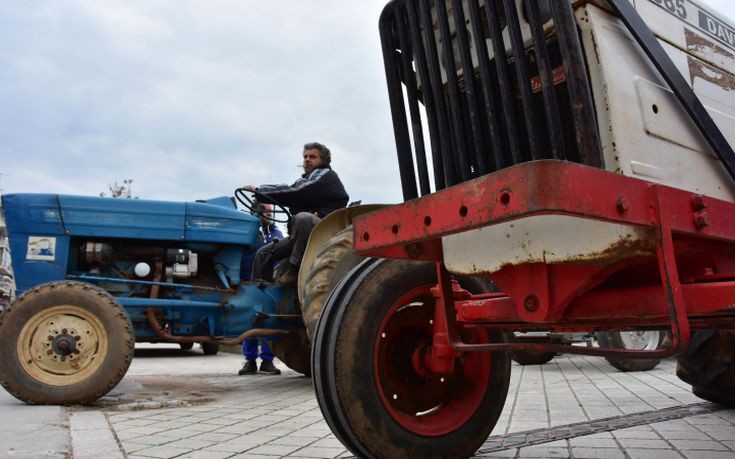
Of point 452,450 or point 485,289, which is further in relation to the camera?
point 485,289

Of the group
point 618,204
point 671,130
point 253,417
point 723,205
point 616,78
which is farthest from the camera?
point 253,417

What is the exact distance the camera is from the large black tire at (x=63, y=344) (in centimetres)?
391

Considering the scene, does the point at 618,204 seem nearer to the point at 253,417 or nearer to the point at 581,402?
the point at 253,417

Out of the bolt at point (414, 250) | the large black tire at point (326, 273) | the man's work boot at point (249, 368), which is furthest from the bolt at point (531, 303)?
the man's work boot at point (249, 368)

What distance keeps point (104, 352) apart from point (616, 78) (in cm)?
365

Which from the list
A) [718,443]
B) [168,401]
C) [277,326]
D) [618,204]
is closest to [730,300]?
[618,204]

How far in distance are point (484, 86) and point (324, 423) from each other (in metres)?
2.04

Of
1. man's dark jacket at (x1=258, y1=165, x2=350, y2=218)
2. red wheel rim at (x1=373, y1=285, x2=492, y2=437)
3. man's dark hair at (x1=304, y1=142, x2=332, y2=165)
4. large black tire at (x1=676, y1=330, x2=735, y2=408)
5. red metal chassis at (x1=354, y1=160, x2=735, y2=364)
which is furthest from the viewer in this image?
man's dark hair at (x1=304, y1=142, x2=332, y2=165)

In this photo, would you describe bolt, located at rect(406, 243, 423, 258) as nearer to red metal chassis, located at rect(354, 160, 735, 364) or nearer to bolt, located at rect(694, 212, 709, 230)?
red metal chassis, located at rect(354, 160, 735, 364)

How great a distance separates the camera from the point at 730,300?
154cm

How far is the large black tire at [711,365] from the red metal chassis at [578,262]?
5.28ft

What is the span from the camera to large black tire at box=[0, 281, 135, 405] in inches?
154

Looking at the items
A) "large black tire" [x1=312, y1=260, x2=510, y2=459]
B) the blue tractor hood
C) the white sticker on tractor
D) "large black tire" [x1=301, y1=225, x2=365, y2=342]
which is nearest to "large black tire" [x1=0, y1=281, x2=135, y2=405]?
the white sticker on tractor

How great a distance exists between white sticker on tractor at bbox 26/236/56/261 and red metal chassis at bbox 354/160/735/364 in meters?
3.89
